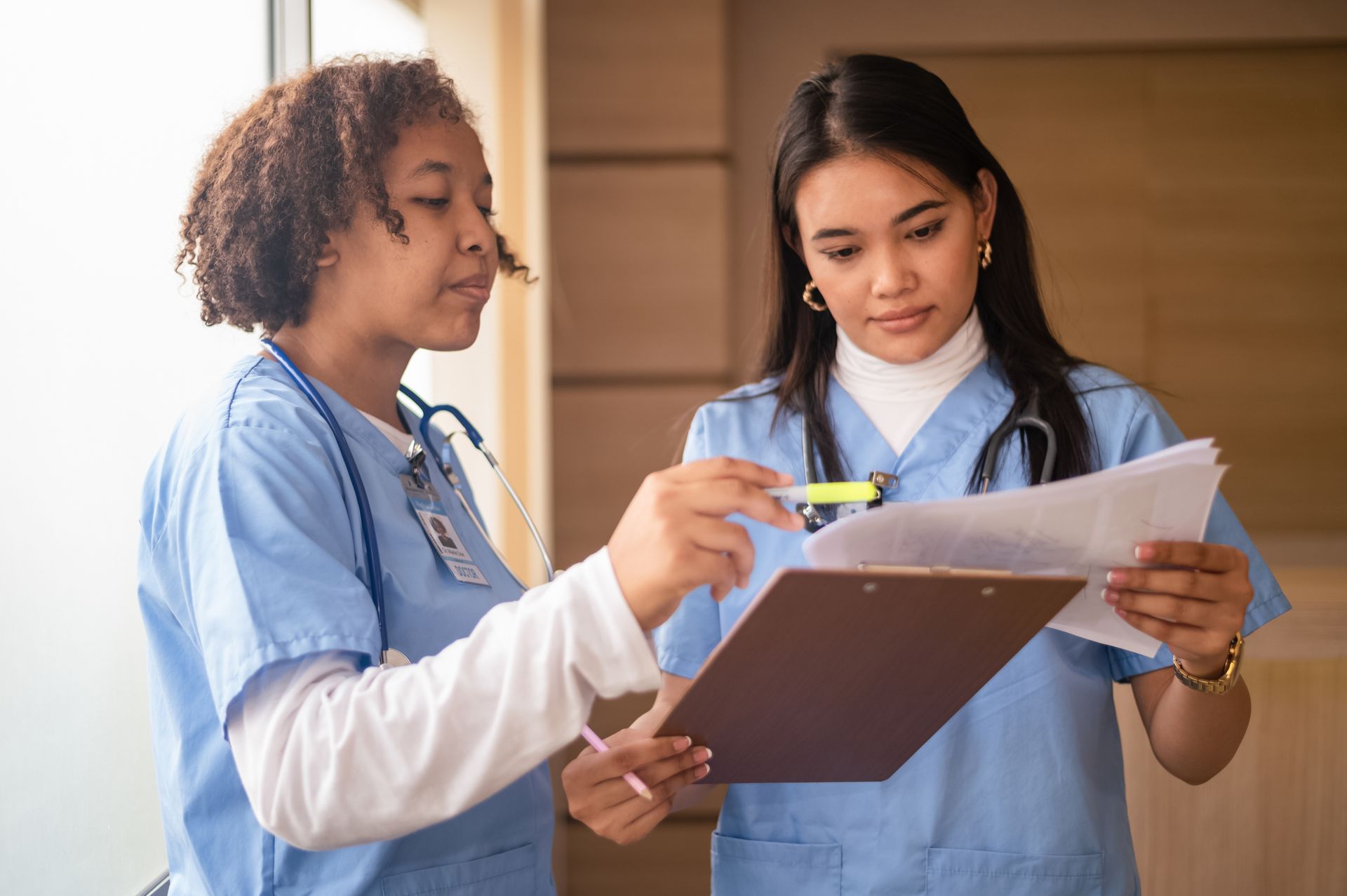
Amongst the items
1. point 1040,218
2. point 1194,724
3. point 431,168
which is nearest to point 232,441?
point 431,168

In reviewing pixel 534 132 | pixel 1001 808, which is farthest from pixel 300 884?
pixel 534 132

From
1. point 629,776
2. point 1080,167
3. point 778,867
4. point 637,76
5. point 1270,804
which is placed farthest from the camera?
point 1080,167

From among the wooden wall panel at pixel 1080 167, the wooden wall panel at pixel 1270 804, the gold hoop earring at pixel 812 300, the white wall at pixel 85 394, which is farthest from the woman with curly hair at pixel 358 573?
the wooden wall panel at pixel 1080 167

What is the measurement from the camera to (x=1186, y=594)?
96 cm

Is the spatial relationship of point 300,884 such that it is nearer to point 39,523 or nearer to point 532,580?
point 39,523

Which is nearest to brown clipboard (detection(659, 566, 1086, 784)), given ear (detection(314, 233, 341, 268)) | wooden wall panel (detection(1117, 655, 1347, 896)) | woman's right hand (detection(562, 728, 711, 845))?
woman's right hand (detection(562, 728, 711, 845))

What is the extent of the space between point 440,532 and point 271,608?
0.29 m

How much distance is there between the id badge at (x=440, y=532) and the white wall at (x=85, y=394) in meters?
0.46

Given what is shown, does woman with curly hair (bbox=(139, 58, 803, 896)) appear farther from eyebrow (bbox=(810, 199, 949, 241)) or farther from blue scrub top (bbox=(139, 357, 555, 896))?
eyebrow (bbox=(810, 199, 949, 241))

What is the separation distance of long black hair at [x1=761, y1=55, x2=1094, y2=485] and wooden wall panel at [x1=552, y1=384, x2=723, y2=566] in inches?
62.0

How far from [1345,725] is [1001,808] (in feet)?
3.20

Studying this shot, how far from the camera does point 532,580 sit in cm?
300

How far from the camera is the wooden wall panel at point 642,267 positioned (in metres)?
3.04

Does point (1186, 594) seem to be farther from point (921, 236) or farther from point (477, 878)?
point (477, 878)
